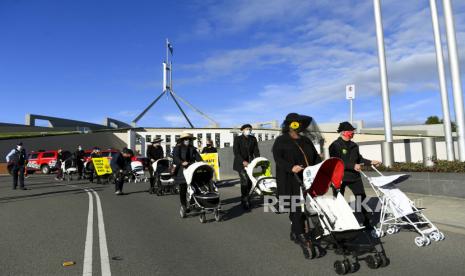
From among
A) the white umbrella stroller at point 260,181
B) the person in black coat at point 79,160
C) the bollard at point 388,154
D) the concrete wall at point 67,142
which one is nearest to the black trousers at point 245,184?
the white umbrella stroller at point 260,181

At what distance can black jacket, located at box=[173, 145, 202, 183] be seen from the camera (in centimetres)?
903

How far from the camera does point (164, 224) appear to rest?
8.21m

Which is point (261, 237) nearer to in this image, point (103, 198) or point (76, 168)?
point (103, 198)

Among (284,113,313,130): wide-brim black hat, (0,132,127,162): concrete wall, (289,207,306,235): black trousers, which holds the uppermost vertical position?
(0,132,127,162): concrete wall

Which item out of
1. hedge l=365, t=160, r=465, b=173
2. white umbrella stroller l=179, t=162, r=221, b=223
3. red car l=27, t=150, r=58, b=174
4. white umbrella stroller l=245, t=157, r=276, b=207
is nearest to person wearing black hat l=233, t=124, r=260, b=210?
white umbrella stroller l=245, t=157, r=276, b=207

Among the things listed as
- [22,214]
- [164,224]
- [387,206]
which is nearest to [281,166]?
[387,206]

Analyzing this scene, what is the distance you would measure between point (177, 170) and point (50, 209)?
3.93 meters

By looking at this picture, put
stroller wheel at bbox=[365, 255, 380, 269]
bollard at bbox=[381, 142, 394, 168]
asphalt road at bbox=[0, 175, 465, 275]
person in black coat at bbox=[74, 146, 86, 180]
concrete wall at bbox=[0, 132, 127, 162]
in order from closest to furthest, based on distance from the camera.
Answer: stroller wheel at bbox=[365, 255, 380, 269], asphalt road at bbox=[0, 175, 465, 275], bollard at bbox=[381, 142, 394, 168], person in black coat at bbox=[74, 146, 86, 180], concrete wall at bbox=[0, 132, 127, 162]

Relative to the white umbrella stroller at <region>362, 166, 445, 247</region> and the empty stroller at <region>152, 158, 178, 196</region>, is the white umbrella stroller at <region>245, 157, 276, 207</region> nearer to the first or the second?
the white umbrella stroller at <region>362, 166, 445, 247</region>

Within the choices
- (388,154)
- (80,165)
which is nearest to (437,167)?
(388,154)

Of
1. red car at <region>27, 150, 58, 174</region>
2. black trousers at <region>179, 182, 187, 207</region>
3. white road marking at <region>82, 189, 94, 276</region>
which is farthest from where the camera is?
red car at <region>27, 150, 58, 174</region>

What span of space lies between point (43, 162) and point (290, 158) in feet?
106

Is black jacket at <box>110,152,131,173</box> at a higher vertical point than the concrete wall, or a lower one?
lower

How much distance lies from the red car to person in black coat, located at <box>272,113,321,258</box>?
31.5 meters
